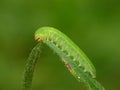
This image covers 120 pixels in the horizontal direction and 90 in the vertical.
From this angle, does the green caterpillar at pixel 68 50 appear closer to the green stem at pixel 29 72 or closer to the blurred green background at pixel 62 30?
the green stem at pixel 29 72

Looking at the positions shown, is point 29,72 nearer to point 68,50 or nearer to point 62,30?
point 68,50

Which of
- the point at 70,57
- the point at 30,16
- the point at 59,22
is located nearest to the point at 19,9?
the point at 30,16

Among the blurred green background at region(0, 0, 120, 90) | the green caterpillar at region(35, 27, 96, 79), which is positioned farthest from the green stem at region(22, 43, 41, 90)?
the blurred green background at region(0, 0, 120, 90)

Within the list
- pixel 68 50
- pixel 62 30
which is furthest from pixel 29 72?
pixel 62 30

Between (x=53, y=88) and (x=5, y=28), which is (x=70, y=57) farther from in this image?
(x=5, y=28)

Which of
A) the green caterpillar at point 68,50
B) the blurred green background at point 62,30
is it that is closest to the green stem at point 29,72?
the green caterpillar at point 68,50
